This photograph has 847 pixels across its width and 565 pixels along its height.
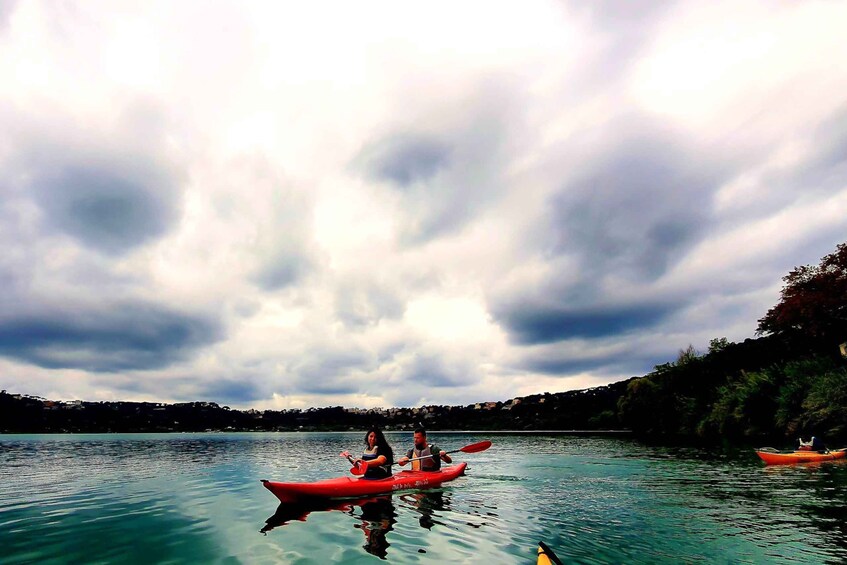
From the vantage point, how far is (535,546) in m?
9.56

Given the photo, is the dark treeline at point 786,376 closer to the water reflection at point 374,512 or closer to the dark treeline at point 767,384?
the dark treeline at point 767,384

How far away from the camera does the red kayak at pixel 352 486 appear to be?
13648 mm

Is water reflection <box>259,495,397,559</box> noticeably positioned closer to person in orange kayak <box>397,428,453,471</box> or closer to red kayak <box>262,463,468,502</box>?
red kayak <box>262,463,468,502</box>

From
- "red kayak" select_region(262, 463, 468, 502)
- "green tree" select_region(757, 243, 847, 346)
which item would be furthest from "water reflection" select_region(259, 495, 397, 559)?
"green tree" select_region(757, 243, 847, 346)

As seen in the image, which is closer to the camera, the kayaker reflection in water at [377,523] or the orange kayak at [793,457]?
the kayaker reflection in water at [377,523]

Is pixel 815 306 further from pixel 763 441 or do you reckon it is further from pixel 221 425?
pixel 221 425

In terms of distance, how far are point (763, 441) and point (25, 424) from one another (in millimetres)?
163993

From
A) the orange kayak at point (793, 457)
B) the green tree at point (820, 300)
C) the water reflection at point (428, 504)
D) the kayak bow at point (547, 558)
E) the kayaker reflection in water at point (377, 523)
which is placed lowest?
the orange kayak at point (793, 457)

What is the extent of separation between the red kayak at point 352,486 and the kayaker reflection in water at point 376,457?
0.24 m

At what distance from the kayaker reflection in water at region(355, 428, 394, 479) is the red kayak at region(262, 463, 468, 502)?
0.78 feet

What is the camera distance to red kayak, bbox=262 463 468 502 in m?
13.6

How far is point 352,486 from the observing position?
49.2 ft

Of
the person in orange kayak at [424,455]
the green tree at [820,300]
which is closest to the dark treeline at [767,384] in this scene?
the green tree at [820,300]

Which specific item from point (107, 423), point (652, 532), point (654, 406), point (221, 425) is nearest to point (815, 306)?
point (654, 406)
